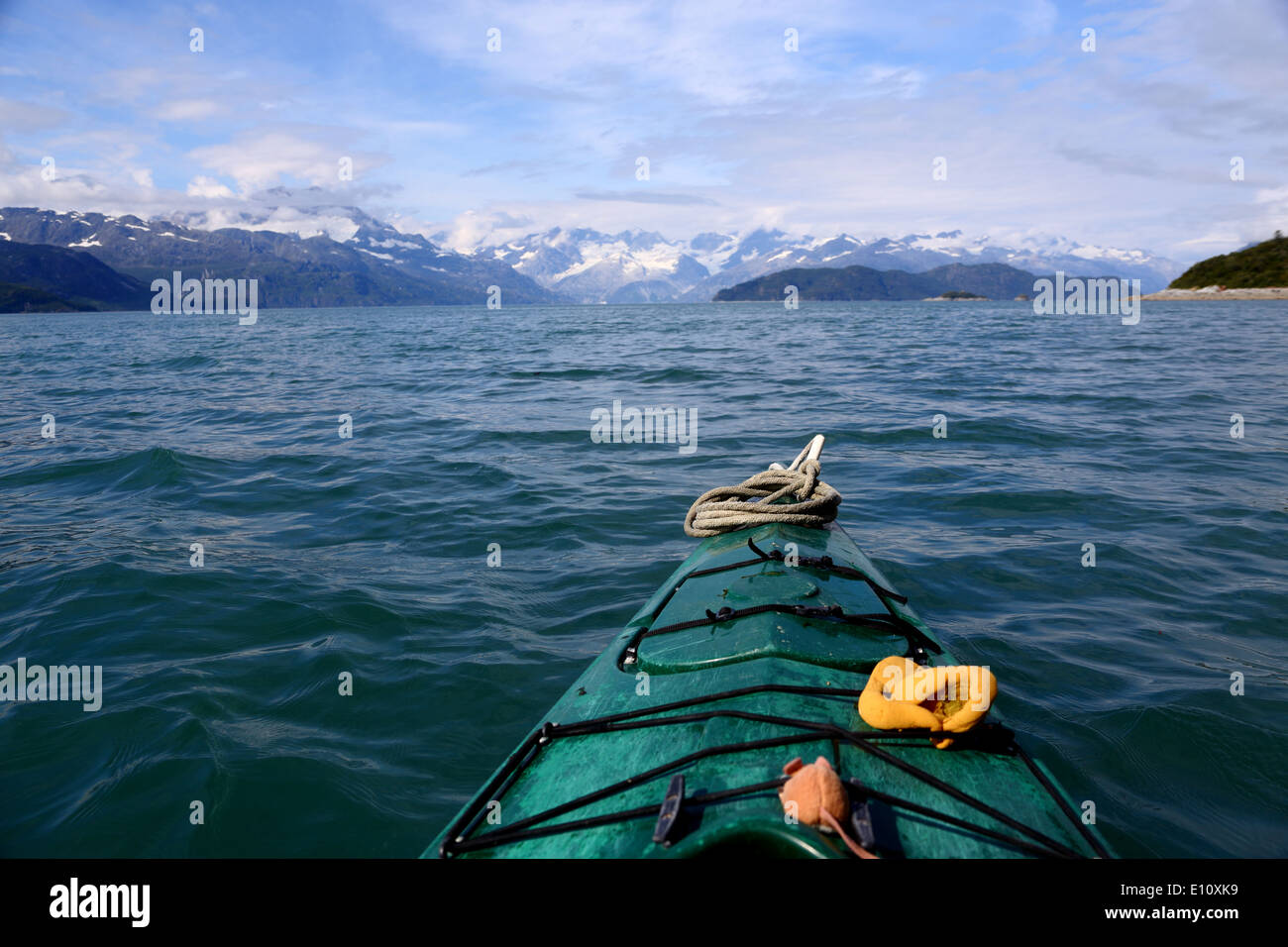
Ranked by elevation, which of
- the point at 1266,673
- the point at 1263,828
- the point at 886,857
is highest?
the point at 886,857

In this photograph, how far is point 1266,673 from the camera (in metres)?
5.43

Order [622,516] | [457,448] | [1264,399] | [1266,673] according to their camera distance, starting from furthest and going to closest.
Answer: [1264,399]
[457,448]
[622,516]
[1266,673]

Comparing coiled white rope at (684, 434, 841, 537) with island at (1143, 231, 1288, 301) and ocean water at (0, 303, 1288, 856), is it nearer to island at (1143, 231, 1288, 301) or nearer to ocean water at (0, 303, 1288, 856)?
ocean water at (0, 303, 1288, 856)

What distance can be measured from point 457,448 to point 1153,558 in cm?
1085

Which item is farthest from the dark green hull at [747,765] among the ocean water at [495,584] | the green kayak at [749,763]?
the ocean water at [495,584]

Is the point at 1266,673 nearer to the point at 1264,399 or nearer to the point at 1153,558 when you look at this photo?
the point at 1153,558

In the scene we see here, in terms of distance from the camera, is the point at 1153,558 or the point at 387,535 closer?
the point at 1153,558

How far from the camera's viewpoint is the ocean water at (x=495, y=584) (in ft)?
14.5

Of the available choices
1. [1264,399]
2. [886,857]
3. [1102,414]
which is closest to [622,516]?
[886,857]

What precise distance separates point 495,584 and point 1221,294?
99.1 metres

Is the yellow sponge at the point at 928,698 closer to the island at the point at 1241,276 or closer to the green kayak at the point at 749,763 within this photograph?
the green kayak at the point at 749,763

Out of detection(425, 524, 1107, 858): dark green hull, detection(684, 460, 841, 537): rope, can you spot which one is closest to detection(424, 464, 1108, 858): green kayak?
detection(425, 524, 1107, 858): dark green hull

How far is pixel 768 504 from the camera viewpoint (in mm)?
6402

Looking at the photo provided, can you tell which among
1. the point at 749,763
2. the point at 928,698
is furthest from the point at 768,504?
the point at 749,763
